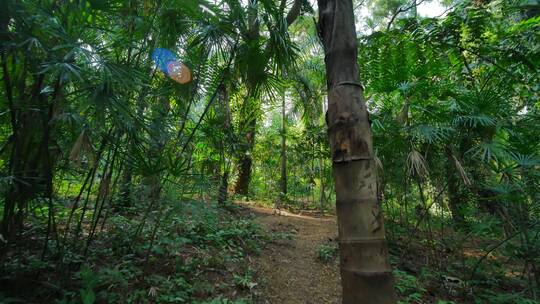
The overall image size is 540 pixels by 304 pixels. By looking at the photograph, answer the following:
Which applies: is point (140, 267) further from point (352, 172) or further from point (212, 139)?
point (352, 172)

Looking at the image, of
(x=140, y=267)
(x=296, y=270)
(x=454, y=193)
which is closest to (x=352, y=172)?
(x=140, y=267)

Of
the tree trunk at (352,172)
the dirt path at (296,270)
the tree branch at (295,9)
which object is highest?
the tree branch at (295,9)

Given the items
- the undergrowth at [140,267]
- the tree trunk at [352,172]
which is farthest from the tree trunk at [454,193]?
the tree trunk at [352,172]

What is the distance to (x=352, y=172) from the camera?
91cm

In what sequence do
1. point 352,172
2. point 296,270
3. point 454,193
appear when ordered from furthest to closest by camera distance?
1. point 454,193
2. point 296,270
3. point 352,172

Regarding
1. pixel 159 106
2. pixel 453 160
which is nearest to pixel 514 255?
pixel 453 160

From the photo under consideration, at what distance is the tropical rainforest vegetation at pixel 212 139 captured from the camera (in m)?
1.10

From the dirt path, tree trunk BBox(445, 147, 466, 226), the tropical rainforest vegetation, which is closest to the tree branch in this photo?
the tropical rainforest vegetation

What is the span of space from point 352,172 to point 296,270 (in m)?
3.59

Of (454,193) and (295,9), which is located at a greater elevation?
(295,9)

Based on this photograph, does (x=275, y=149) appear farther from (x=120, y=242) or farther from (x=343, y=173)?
(x=343, y=173)

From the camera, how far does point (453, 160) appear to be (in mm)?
3729

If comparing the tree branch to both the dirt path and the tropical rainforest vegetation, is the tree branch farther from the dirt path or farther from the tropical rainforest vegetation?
the dirt path

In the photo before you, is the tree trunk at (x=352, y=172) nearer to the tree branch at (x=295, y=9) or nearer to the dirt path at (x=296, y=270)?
the tree branch at (x=295, y=9)
